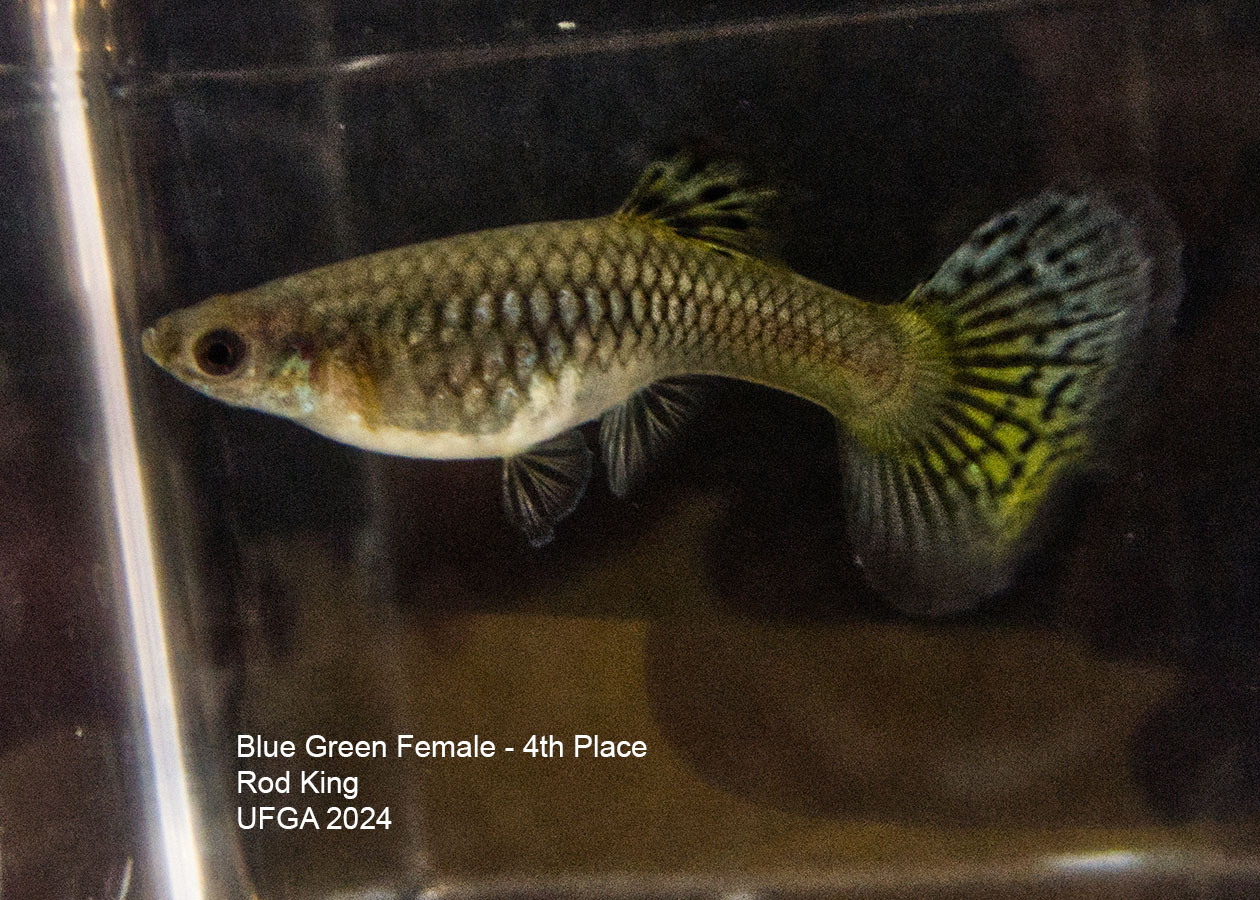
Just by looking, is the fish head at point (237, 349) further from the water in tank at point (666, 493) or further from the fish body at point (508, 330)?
the water in tank at point (666, 493)

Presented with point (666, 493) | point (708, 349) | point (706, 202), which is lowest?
point (666, 493)

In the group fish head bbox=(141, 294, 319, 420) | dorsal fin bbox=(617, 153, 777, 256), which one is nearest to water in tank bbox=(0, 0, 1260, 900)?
dorsal fin bbox=(617, 153, 777, 256)

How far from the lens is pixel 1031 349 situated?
1088mm

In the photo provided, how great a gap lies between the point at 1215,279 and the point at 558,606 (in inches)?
48.7

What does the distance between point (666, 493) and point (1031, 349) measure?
1.99 ft

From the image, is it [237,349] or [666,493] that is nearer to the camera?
[237,349]

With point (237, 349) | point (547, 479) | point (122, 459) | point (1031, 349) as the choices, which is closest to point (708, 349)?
point (547, 479)

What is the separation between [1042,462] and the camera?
1.15 m

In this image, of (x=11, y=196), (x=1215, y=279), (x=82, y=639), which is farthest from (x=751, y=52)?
(x=82, y=639)

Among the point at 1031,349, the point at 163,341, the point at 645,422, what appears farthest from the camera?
the point at 645,422

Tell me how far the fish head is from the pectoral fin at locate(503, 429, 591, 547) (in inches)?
12.8

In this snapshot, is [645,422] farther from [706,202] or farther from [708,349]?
[706,202]

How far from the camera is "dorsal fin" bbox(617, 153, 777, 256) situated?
42.9 inches

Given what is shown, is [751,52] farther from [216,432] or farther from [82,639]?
[82,639]
